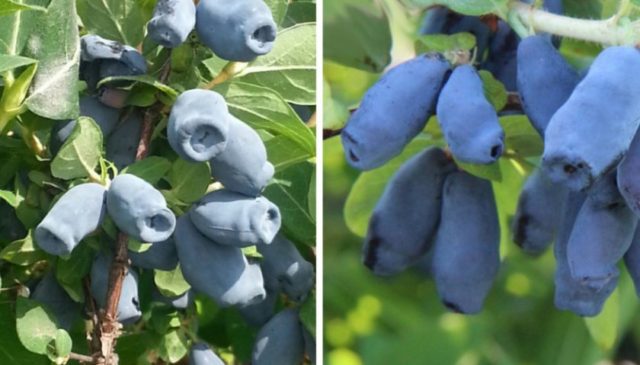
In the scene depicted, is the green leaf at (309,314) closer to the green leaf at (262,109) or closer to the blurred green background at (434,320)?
the green leaf at (262,109)

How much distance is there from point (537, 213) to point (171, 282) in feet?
0.81

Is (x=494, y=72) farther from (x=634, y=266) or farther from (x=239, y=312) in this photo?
(x=239, y=312)

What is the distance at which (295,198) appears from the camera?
0.85 metres

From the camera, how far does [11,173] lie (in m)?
0.78

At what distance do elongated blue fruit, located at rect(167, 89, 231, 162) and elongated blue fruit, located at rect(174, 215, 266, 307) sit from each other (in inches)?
2.4

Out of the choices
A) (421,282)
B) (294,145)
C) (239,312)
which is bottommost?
(421,282)

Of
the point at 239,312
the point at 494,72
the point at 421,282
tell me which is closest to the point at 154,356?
the point at 239,312

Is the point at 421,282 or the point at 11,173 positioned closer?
the point at 11,173

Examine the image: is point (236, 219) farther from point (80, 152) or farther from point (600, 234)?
point (600, 234)

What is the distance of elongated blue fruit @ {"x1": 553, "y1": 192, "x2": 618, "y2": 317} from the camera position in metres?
0.70

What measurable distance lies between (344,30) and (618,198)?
263 millimetres

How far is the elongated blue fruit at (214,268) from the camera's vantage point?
0.74 m

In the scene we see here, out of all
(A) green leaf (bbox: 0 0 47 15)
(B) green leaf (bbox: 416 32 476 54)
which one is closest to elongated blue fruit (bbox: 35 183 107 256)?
(A) green leaf (bbox: 0 0 47 15)

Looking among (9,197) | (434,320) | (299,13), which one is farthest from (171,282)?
(434,320)
